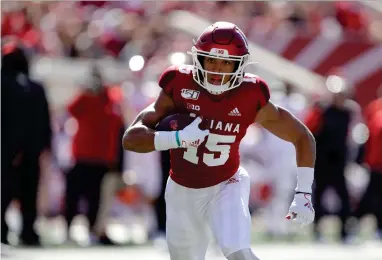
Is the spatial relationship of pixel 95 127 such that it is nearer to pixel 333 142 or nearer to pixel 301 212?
pixel 333 142

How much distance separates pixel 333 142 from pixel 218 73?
17.0 feet

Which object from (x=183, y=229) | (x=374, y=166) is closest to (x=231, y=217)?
(x=183, y=229)

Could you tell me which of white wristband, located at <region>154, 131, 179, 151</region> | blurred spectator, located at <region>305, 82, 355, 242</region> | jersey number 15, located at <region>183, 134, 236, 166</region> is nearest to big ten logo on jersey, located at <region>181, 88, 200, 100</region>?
jersey number 15, located at <region>183, 134, 236, 166</region>

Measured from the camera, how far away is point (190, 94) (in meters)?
5.91

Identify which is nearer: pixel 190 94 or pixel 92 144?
pixel 190 94

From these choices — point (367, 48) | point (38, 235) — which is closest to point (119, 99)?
point (38, 235)

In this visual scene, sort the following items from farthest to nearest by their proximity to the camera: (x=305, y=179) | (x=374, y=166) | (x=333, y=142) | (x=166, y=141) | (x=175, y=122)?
1. (x=374, y=166)
2. (x=333, y=142)
3. (x=305, y=179)
4. (x=175, y=122)
5. (x=166, y=141)

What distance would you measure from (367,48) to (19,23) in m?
4.18

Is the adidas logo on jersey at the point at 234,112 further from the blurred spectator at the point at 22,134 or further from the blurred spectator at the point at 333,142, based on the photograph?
the blurred spectator at the point at 333,142

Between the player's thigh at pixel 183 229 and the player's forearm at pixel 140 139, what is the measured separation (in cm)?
42

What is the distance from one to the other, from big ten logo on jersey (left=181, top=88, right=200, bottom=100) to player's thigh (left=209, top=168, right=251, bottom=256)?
501 millimetres

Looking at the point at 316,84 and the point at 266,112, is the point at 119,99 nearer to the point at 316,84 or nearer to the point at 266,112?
the point at 316,84

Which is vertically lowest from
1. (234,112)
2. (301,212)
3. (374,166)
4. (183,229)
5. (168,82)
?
(374,166)

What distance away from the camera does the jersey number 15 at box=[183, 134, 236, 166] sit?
5.95 meters
